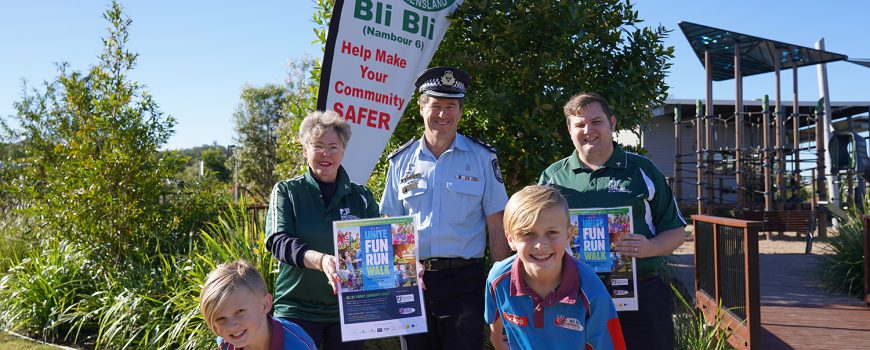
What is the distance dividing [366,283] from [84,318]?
406 cm

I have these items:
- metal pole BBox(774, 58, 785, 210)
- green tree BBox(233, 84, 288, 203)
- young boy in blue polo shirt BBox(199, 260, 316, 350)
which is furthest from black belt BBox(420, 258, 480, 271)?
green tree BBox(233, 84, 288, 203)

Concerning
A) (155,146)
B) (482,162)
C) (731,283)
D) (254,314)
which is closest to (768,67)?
(731,283)

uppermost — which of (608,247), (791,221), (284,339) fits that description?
(608,247)

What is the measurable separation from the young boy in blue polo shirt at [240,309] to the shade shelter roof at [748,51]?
15.6 meters

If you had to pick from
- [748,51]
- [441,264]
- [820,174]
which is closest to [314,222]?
[441,264]

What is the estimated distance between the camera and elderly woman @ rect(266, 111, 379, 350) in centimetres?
310

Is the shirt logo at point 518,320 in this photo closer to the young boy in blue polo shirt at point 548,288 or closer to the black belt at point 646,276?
the young boy in blue polo shirt at point 548,288

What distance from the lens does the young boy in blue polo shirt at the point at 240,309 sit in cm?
242

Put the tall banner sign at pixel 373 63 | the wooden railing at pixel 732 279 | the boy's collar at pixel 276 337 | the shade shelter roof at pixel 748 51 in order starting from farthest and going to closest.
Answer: the shade shelter roof at pixel 748 51 → the tall banner sign at pixel 373 63 → the wooden railing at pixel 732 279 → the boy's collar at pixel 276 337

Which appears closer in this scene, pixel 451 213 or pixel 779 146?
pixel 451 213

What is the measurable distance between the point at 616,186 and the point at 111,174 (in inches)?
206

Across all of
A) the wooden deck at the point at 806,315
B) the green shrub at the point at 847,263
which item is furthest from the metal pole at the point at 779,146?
the green shrub at the point at 847,263

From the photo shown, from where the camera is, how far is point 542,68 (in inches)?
215

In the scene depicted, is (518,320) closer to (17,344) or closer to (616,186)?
(616,186)
